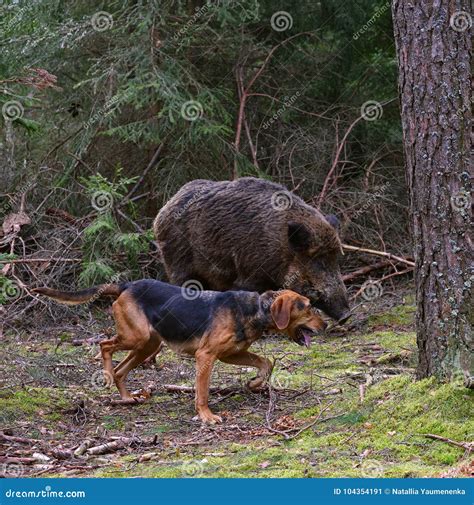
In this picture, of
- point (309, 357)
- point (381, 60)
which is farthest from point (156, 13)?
point (309, 357)

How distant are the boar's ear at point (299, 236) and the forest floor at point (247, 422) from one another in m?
1.44

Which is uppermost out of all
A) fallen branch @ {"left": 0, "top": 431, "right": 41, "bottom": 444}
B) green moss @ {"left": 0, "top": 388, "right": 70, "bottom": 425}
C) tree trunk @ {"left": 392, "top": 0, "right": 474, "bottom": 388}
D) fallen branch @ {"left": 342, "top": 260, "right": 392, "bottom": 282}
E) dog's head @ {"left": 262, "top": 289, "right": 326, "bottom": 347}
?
tree trunk @ {"left": 392, "top": 0, "right": 474, "bottom": 388}

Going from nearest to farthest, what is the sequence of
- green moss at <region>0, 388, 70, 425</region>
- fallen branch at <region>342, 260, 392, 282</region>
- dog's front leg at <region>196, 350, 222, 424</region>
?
1. dog's front leg at <region>196, 350, 222, 424</region>
2. green moss at <region>0, 388, 70, 425</region>
3. fallen branch at <region>342, 260, 392, 282</region>

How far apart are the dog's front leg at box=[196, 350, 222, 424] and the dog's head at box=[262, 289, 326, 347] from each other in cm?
73

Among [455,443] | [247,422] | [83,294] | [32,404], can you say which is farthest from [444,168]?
[32,404]

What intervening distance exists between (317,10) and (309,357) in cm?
830

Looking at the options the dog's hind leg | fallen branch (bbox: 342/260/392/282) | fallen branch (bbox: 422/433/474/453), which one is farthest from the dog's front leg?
fallen branch (bbox: 342/260/392/282)

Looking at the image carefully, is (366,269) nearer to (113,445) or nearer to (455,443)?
(113,445)

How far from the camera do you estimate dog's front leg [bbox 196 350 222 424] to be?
810cm

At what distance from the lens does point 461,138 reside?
684 cm

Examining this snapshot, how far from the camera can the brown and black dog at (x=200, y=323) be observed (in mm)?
8414

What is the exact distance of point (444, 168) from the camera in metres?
6.81

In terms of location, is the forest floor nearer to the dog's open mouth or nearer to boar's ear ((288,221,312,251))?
the dog's open mouth

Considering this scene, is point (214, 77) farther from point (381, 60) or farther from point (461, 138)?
point (461, 138)
